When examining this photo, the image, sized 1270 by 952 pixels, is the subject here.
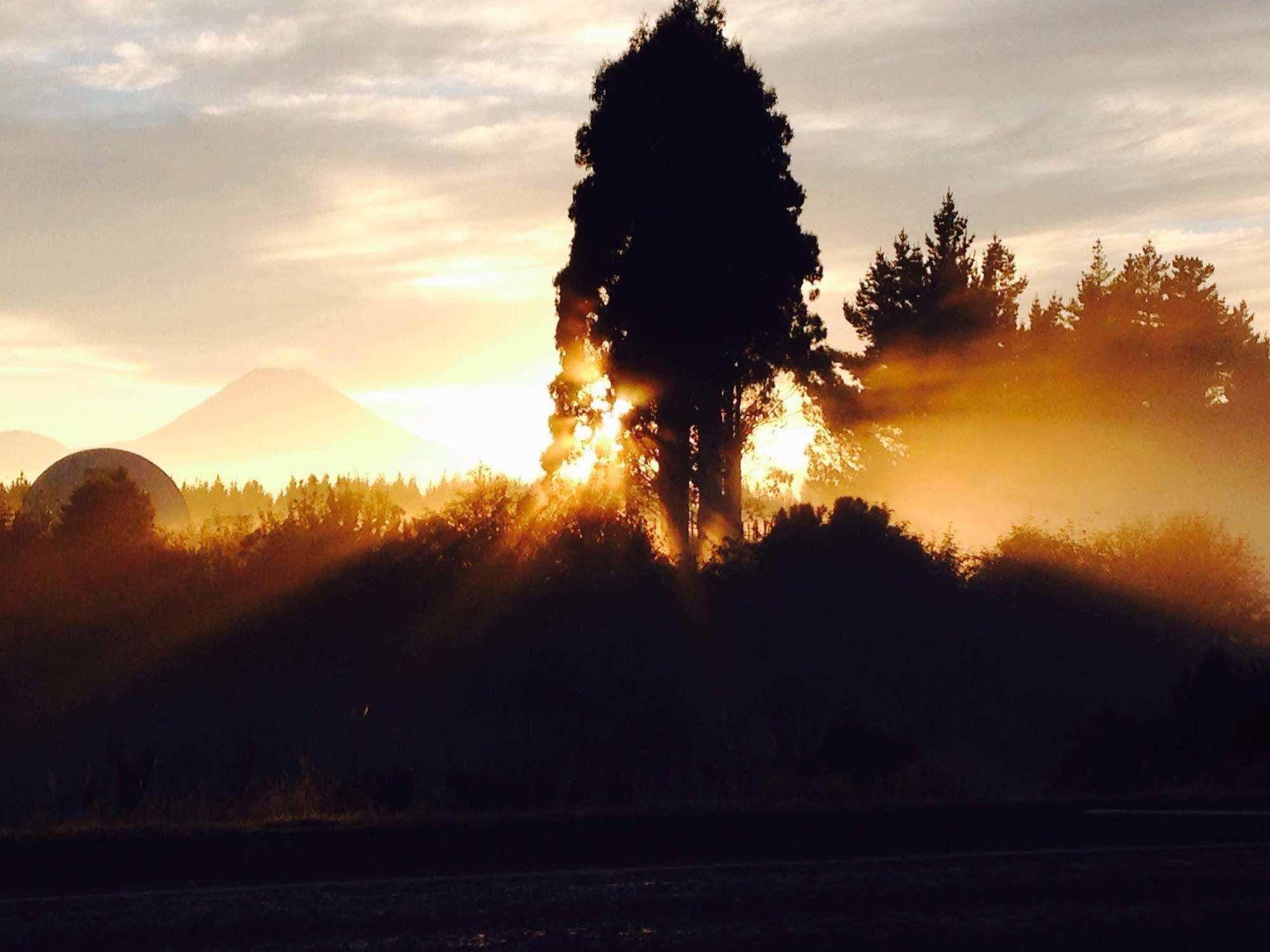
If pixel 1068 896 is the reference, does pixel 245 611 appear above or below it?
above

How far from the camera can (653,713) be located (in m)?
23.1

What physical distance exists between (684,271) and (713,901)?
3157cm

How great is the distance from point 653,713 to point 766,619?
23.8 ft

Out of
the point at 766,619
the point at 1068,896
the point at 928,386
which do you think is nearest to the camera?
the point at 1068,896

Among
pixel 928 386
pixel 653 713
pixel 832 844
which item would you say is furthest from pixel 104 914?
pixel 928 386

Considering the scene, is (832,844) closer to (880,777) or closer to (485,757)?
(880,777)

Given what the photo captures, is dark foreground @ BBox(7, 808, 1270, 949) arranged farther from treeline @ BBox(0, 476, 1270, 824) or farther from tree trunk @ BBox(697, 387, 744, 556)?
tree trunk @ BBox(697, 387, 744, 556)

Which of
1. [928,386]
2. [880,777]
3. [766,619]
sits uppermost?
[928,386]

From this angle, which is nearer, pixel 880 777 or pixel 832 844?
pixel 832 844

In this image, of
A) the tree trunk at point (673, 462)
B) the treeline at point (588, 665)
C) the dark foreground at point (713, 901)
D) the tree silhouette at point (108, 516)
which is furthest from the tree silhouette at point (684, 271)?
the dark foreground at point (713, 901)

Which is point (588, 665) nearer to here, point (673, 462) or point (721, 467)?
point (673, 462)

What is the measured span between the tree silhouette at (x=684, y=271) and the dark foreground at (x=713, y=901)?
90.5 feet

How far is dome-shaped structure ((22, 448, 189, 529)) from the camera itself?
6194cm

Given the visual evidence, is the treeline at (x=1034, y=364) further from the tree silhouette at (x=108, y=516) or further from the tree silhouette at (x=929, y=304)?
the tree silhouette at (x=108, y=516)
